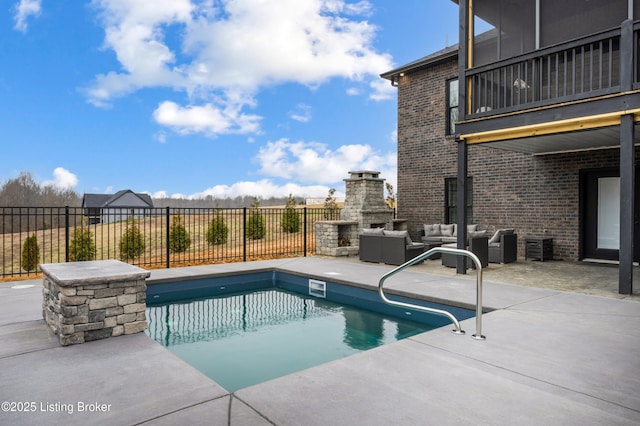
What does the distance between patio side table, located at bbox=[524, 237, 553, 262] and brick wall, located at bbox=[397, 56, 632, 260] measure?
0.24 meters

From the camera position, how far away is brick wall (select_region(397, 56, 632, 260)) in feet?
31.0

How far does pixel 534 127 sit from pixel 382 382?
574 cm

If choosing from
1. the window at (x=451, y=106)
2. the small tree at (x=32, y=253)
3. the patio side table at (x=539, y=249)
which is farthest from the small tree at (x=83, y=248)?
the patio side table at (x=539, y=249)

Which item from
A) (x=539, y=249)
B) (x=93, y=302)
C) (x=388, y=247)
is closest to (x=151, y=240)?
(x=388, y=247)

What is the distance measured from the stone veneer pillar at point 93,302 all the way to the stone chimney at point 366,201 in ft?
25.7

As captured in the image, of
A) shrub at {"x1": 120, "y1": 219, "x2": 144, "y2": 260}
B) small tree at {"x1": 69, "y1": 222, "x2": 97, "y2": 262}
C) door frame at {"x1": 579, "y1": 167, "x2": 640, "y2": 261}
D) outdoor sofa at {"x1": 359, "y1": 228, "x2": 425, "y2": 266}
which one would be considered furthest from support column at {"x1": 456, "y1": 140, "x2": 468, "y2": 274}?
small tree at {"x1": 69, "y1": 222, "x2": 97, "y2": 262}

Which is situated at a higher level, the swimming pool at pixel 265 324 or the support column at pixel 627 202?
the support column at pixel 627 202

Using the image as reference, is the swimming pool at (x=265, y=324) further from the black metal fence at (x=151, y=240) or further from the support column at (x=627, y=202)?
the support column at (x=627, y=202)

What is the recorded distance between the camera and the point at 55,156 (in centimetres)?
2456

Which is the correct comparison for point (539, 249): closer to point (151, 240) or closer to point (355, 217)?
point (355, 217)

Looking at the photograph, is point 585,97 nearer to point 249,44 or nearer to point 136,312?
point 136,312

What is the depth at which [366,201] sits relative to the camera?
11.4 m

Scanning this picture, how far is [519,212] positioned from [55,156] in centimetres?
2613

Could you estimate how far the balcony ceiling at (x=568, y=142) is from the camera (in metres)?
7.05
